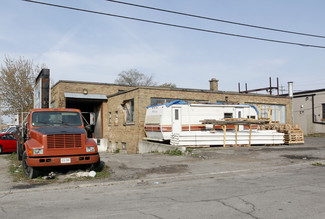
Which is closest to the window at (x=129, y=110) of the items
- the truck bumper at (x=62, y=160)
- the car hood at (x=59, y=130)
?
the car hood at (x=59, y=130)

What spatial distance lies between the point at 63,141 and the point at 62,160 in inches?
22.1

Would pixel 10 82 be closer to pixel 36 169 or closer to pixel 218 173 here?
pixel 36 169

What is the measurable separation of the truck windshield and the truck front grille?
49.9 inches

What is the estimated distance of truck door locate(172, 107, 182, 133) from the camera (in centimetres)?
1895

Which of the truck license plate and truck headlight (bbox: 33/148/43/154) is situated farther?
the truck license plate

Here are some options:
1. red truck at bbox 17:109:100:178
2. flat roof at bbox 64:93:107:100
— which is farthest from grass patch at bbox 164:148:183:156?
flat roof at bbox 64:93:107:100

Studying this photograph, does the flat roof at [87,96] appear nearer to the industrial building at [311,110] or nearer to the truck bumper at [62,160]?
the truck bumper at [62,160]

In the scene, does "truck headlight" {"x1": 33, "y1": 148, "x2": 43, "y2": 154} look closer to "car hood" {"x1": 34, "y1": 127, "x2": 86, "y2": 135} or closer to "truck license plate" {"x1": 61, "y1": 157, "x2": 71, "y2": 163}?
"car hood" {"x1": 34, "y1": 127, "x2": 86, "y2": 135}

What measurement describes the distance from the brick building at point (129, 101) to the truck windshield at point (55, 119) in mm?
11547

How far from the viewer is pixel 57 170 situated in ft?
33.0

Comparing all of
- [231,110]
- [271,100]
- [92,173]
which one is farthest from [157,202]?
[271,100]

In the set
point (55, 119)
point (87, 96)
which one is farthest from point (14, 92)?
point (55, 119)

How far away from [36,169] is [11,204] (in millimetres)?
2741

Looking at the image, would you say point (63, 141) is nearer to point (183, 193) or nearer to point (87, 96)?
point (183, 193)
